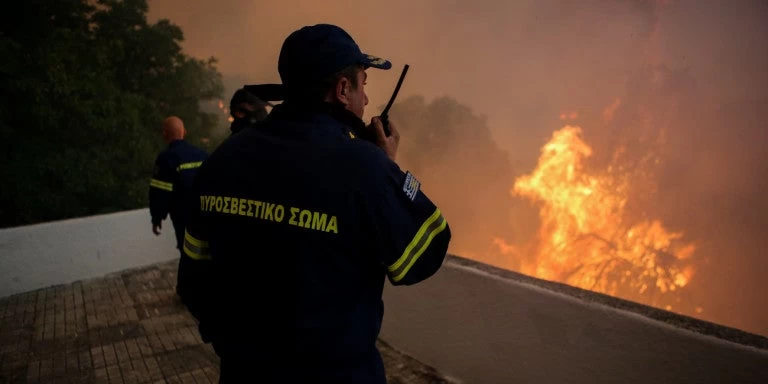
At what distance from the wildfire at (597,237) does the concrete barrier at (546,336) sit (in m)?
71.2

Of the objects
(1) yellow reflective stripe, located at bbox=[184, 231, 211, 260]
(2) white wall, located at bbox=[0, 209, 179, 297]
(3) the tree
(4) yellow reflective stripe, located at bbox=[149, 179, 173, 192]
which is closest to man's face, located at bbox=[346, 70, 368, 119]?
(1) yellow reflective stripe, located at bbox=[184, 231, 211, 260]

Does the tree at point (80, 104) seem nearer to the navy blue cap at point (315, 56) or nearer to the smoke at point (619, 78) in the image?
the smoke at point (619, 78)

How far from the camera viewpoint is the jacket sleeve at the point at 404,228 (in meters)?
1.36

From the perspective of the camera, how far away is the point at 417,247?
4.66 ft

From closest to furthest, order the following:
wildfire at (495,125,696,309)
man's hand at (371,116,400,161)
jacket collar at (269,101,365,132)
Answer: jacket collar at (269,101,365,132), man's hand at (371,116,400,161), wildfire at (495,125,696,309)

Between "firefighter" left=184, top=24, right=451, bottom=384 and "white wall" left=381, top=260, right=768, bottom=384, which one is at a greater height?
"firefighter" left=184, top=24, right=451, bottom=384

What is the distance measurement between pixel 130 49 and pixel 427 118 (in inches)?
2377

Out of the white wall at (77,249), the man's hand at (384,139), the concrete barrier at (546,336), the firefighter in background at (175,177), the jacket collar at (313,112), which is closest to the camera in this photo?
the jacket collar at (313,112)

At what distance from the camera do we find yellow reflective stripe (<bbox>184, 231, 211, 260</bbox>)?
1.63 meters

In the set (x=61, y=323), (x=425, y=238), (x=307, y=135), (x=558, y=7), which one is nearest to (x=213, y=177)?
(x=307, y=135)

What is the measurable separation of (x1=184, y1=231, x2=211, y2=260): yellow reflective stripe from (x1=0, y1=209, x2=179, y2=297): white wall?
537 cm

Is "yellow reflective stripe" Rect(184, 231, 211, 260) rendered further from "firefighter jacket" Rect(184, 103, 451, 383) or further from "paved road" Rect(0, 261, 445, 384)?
"paved road" Rect(0, 261, 445, 384)

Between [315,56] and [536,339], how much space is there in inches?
98.3

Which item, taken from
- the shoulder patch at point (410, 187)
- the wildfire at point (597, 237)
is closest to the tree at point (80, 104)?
the shoulder patch at point (410, 187)
